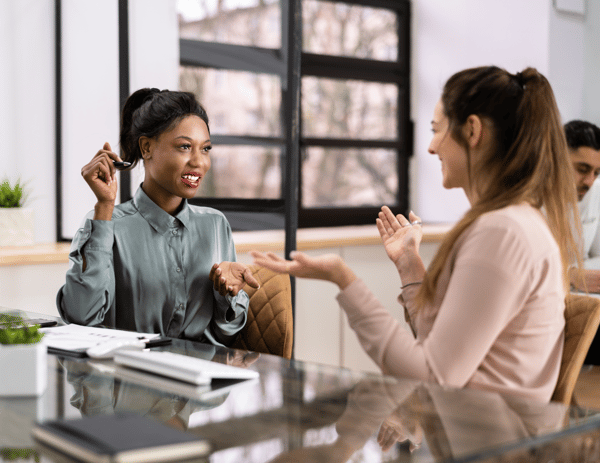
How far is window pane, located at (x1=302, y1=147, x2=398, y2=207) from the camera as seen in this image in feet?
13.8

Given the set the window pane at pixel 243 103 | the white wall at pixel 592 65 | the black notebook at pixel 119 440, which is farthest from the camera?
the white wall at pixel 592 65

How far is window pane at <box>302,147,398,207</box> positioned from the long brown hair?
2.86 m

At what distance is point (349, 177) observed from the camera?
438 centimetres

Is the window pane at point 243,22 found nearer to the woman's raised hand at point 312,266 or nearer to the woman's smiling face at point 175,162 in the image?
the woman's smiling face at point 175,162

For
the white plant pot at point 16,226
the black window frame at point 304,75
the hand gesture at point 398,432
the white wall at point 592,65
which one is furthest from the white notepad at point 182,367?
the white wall at point 592,65

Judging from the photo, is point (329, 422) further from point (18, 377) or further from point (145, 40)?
point (145, 40)

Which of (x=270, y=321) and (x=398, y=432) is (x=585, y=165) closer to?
(x=270, y=321)

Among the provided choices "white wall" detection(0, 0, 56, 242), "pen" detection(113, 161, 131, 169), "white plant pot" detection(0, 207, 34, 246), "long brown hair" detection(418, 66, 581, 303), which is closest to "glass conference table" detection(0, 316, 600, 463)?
"long brown hair" detection(418, 66, 581, 303)

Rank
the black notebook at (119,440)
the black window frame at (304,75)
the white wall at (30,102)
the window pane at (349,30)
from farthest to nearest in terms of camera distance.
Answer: the window pane at (349,30), the black window frame at (304,75), the white wall at (30,102), the black notebook at (119,440)

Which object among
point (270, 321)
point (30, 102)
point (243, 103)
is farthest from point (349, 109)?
point (270, 321)

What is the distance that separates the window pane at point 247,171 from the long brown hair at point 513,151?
212cm

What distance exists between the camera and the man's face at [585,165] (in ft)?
11.0

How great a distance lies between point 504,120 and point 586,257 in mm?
2424

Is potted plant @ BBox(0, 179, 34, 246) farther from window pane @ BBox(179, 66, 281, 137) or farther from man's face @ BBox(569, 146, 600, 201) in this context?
man's face @ BBox(569, 146, 600, 201)
